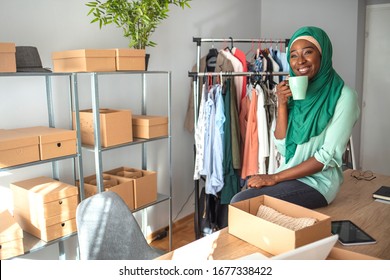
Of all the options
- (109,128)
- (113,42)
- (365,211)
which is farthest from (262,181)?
(113,42)

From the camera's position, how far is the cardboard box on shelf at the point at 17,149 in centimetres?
187

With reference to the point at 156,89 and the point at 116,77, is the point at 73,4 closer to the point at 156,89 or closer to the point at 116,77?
the point at 116,77

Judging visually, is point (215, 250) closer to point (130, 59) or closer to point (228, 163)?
point (130, 59)

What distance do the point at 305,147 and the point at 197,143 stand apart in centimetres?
132

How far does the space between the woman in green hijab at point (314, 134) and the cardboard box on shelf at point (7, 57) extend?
1.26 metres

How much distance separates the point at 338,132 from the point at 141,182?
143cm

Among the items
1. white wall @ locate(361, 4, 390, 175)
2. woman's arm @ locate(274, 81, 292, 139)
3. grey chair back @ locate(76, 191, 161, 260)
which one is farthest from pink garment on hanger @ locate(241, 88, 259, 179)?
white wall @ locate(361, 4, 390, 175)

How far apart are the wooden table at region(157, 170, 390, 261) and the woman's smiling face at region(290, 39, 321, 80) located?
608 mm

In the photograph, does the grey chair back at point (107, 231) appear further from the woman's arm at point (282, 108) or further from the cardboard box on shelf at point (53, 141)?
the woman's arm at point (282, 108)

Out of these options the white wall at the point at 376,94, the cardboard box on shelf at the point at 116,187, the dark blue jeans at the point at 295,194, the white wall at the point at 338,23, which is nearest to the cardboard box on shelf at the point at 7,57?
the cardboard box on shelf at the point at 116,187

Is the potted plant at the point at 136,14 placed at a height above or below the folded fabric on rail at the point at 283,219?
above

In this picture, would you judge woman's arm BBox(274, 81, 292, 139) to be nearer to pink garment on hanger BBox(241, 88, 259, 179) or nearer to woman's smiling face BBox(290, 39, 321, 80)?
woman's smiling face BBox(290, 39, 321, 80)

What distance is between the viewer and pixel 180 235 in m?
3.50

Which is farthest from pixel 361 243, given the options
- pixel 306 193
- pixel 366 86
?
pixel 366 86
